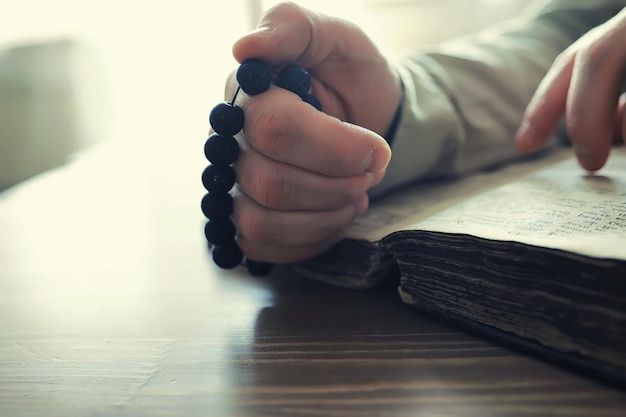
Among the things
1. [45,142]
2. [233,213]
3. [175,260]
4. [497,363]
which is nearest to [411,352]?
[497,363]

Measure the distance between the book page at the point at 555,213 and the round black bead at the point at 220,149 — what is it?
11cm

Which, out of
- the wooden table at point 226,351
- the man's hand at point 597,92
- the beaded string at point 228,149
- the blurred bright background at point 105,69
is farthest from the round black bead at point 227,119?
the blurred bright background at point 105,69

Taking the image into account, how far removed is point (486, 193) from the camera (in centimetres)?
41

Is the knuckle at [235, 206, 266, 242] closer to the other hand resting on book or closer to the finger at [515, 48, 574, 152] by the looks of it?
the other hand resting on book

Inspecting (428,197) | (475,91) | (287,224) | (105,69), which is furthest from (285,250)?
(105,69)

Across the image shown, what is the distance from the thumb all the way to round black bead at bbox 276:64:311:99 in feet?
0.03

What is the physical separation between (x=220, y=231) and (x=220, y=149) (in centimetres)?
6

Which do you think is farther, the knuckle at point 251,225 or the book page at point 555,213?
the knuckle at point 251,225

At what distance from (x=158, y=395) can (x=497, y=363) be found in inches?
6.0

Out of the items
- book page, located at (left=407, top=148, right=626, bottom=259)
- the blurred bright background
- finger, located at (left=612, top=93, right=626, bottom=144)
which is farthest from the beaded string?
the blurred bright background

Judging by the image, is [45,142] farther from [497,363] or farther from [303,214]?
[497,363]

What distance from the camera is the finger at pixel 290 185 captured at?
0.35 metres

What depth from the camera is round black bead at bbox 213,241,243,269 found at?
40 centimetres

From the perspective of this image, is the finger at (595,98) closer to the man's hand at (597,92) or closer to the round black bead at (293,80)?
the man's hand at (597,92)
